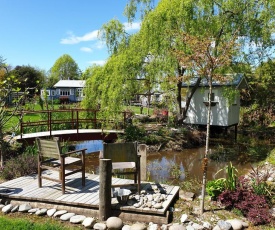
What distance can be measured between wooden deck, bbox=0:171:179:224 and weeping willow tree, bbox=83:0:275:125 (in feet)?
22.0

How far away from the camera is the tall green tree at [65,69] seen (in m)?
64.9

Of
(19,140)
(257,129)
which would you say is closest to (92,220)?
(19,140)

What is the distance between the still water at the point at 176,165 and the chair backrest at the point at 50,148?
3.44 metres

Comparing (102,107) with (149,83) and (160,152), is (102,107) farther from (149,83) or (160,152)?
(160,152)

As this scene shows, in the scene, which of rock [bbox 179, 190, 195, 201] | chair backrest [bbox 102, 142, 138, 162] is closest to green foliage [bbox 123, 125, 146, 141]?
rock [bbox 179, 190, 195, 201]

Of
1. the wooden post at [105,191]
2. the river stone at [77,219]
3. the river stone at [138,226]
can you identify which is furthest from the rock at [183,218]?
the river stone at [77,219]

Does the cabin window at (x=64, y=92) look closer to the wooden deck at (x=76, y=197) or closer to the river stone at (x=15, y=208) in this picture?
the wooden deck at (x=76, y=197)

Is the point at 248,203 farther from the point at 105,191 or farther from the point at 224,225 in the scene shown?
the point at 105,191

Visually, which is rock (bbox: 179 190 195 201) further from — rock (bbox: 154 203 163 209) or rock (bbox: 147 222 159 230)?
rock (bbox: 147 222 159 230)

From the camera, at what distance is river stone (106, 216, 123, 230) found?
171 inches

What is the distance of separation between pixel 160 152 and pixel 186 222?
Result: 8.49 meters

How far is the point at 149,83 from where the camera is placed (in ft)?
44.6

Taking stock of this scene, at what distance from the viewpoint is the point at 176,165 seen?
1014 centimetres

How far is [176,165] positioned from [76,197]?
569 cm
